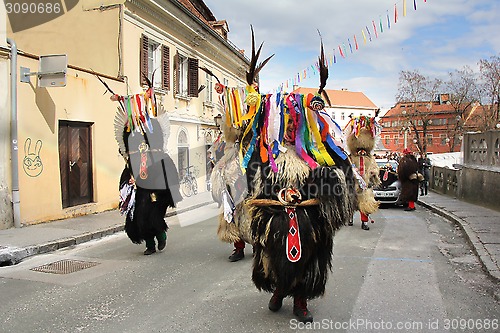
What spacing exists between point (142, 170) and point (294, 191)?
12.1 feet

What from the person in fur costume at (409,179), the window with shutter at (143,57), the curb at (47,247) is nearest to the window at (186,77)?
the window with shutter at (143,57)

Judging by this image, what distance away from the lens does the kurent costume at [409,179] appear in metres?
13.1

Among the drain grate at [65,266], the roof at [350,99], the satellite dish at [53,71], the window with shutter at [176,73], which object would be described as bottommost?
the drain grate at [65,266]

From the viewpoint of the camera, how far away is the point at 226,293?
5016 mm

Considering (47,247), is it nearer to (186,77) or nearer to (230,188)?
(230,188)

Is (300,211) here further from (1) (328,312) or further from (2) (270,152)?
(1) (328,312)

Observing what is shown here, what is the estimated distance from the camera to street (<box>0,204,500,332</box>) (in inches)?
161

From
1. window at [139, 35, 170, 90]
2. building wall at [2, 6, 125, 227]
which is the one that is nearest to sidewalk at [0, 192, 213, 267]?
building wall at [2, 6, 125, 227]

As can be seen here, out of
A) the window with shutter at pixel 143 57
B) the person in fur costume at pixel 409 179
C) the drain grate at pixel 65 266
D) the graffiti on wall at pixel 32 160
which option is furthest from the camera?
the window with shutter at pixel 143 57

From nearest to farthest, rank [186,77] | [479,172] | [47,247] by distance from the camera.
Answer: [47,247] → [479,172] → [186,77]

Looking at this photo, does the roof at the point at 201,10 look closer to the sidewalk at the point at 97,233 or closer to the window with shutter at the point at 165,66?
the window with shutter at the point at 165,66

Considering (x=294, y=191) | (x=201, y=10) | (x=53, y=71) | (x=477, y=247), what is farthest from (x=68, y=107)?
(x=201, y=10)

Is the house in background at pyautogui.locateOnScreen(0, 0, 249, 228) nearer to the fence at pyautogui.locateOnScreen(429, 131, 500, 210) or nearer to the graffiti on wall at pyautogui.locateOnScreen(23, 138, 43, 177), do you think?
the graffiti on wall at pyautogui.locateOnScreen(23, 138, 43, 177)

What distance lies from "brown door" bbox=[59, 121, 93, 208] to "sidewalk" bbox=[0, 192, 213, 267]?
2.12 feet
